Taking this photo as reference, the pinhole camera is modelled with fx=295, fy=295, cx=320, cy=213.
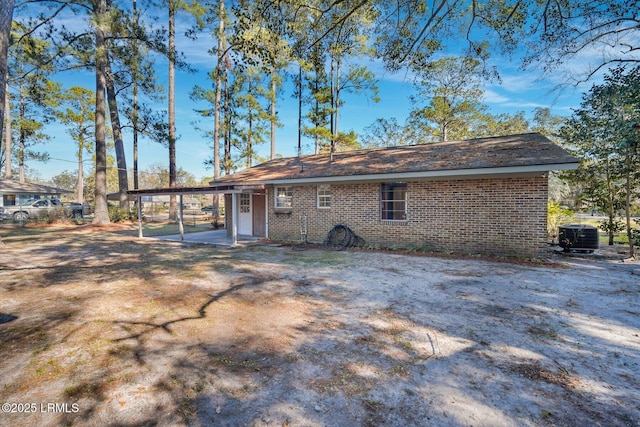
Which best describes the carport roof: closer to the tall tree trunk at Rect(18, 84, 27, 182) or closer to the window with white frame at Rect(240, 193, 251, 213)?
the tall tree trunk at Rect(18, 84, 27, 182)

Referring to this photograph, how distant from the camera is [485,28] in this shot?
6.86 meters

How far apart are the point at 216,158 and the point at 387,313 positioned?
18.1 metres

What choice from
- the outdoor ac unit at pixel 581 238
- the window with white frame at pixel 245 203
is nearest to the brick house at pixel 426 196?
the window with white frame at pixel 245 203

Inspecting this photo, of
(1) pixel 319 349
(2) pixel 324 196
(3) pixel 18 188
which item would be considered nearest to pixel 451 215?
(2) pixel 324 196

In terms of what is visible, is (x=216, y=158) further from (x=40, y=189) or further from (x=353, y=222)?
(x=40, y=189)

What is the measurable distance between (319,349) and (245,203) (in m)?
11.2

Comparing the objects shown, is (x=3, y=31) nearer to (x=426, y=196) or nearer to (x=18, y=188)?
(x=426, y=196)

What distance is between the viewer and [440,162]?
950cm

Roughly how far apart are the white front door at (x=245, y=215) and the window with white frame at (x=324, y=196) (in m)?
3.75

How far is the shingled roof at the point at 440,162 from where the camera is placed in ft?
26.2

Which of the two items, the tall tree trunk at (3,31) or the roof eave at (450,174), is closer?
the roof eave at (450,174)

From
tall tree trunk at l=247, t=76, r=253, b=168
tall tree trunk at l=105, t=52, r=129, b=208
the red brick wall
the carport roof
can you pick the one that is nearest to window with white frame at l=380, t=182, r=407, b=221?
the red brick wall

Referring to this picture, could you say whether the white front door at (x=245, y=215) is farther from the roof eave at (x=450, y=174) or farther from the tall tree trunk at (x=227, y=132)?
the tall tree trunk at (x=227, y=132)

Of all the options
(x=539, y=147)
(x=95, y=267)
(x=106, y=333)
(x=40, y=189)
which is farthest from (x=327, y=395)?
(x=40, y=189)
